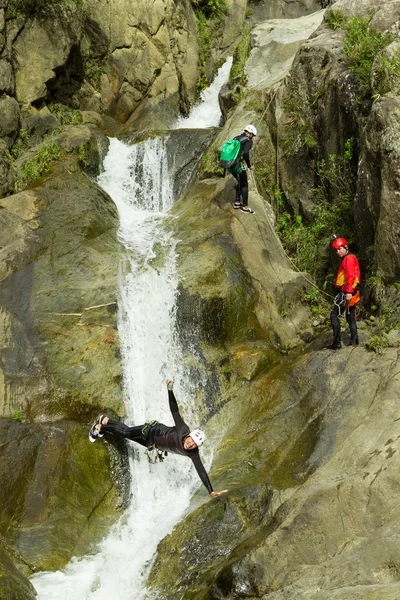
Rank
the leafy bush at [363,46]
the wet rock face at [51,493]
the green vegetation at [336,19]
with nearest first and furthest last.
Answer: the wet rock face at [51,493] → the leafy bush at [363,46] → the green vegetation at [336,19]

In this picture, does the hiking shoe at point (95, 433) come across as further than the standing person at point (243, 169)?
No

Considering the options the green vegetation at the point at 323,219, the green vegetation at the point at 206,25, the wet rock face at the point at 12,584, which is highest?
the green vegetation at the point at 206,25

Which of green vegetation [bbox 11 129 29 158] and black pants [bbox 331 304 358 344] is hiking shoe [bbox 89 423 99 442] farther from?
green vegetation [bbox 11 129 29 158]

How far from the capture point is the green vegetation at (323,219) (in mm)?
14766

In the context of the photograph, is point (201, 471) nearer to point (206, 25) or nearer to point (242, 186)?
point (242, 186)

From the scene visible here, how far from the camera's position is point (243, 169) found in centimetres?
1449

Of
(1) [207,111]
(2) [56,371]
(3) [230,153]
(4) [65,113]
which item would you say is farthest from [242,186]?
(1) [207,111]

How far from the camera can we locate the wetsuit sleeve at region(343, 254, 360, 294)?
37.1 ft

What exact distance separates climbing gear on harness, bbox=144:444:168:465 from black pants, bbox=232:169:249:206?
262 inches

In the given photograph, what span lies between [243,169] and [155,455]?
715 centimetres

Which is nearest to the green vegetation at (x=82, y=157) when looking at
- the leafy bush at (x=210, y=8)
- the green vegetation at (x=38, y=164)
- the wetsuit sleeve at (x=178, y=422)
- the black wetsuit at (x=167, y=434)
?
the green vegetation at (x=38, y=164)

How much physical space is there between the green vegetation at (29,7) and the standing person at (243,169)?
29.7ft

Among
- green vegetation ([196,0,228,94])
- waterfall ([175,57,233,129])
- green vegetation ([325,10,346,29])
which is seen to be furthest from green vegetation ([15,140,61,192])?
green vegetation ([196,0,228,94])

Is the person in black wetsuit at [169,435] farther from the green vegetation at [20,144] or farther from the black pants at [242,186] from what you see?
the green vegetation at [20,144]
